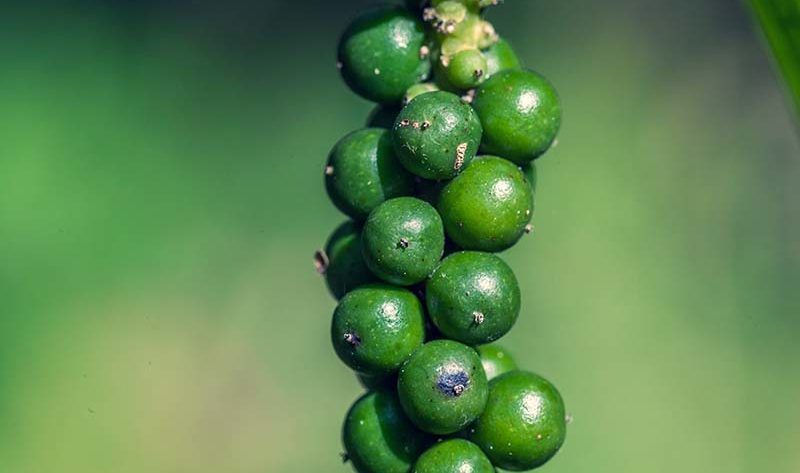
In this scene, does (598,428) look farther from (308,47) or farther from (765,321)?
(308,47)

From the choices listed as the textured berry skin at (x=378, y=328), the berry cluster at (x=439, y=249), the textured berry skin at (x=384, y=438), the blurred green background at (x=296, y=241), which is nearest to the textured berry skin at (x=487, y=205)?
the berry cluster at (x=439, y=249)

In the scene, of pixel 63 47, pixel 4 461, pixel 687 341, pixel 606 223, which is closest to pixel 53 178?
pixel 63 47

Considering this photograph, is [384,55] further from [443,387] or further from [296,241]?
[296,241]

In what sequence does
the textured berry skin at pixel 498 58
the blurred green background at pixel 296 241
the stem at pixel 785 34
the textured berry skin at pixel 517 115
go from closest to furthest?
the stem at pixel 785 34, the textured berry skin at pixel 517 115, the textured berry skin at pixel 498 58, the blurred green background at pixel 296 241

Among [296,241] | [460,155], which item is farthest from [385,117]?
[296,241]

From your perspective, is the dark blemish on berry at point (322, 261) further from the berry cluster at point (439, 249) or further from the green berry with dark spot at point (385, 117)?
the green berry with dark spot at point (385, 117)

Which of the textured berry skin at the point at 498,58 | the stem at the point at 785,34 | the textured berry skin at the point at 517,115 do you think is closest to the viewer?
the stem at the point at 785,34

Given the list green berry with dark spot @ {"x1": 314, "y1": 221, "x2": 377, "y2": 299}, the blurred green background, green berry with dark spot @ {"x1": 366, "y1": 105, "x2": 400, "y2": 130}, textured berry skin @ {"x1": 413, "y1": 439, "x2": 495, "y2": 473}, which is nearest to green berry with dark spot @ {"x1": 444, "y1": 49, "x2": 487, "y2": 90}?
green berry with dark spot @ {"x1": 366, "y1": 105, "x2": 400, "y2": 130}

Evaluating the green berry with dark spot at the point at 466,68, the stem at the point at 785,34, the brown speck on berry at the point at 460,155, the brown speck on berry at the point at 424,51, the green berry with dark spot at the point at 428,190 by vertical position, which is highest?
the stem at the point at 785,34
